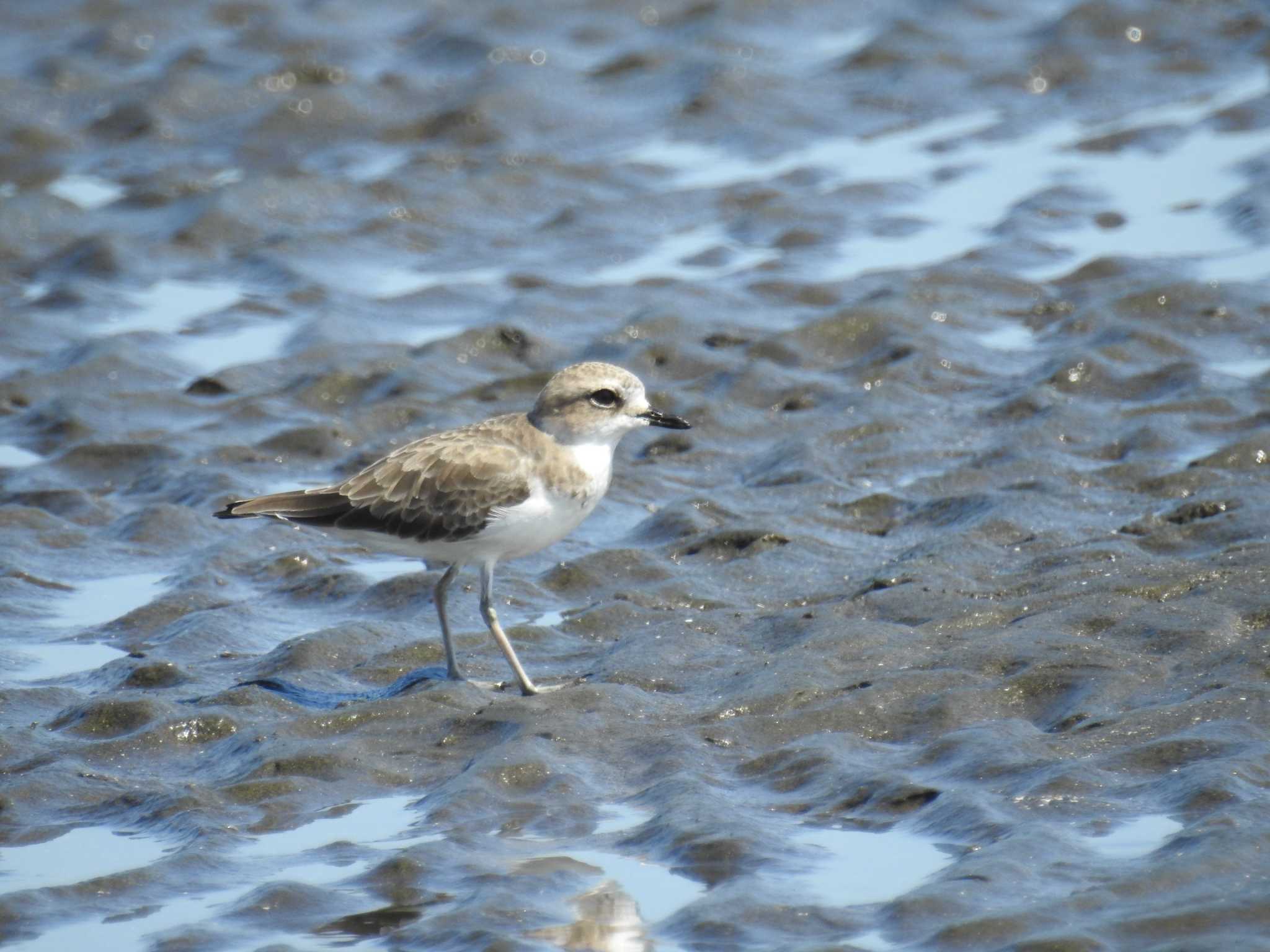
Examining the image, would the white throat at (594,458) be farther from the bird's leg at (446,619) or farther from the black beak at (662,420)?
the bird's leg at (446,619)

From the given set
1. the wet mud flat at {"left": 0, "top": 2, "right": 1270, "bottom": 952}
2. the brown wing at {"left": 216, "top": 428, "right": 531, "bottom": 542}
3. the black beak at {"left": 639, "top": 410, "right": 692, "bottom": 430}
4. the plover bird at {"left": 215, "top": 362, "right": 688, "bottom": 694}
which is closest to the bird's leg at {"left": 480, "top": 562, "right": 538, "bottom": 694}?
the plover bird at {"left": 215, "top": 362, "right": 688, "bottom": 694}

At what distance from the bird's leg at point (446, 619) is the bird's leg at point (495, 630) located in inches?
7.1

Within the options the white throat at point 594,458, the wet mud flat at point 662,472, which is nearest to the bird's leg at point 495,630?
the wet mud flat at point 662,472

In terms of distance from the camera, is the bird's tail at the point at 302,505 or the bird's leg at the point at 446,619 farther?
the bird's tail at the point at 302,505

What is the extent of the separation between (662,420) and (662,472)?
7.25 feet

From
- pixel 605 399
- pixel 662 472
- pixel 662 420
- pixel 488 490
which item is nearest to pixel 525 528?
pixel 488 490

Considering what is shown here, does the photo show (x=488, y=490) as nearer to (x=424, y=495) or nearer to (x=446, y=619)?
(x=424, y=495)

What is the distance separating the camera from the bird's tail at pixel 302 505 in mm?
9055

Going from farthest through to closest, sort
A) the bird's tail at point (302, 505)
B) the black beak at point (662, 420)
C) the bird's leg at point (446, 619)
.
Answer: the black beak at point (662, 420) → the bird's tail at point (302, 505) → the bird's leg at point (446, 619)

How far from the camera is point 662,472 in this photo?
11.6 meters

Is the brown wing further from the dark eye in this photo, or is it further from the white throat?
the dark eye

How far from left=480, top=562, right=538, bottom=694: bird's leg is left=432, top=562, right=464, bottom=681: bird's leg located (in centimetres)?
18

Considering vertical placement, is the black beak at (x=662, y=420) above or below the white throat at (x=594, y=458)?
above

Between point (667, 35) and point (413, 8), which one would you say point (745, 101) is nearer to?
point (667, 35)
